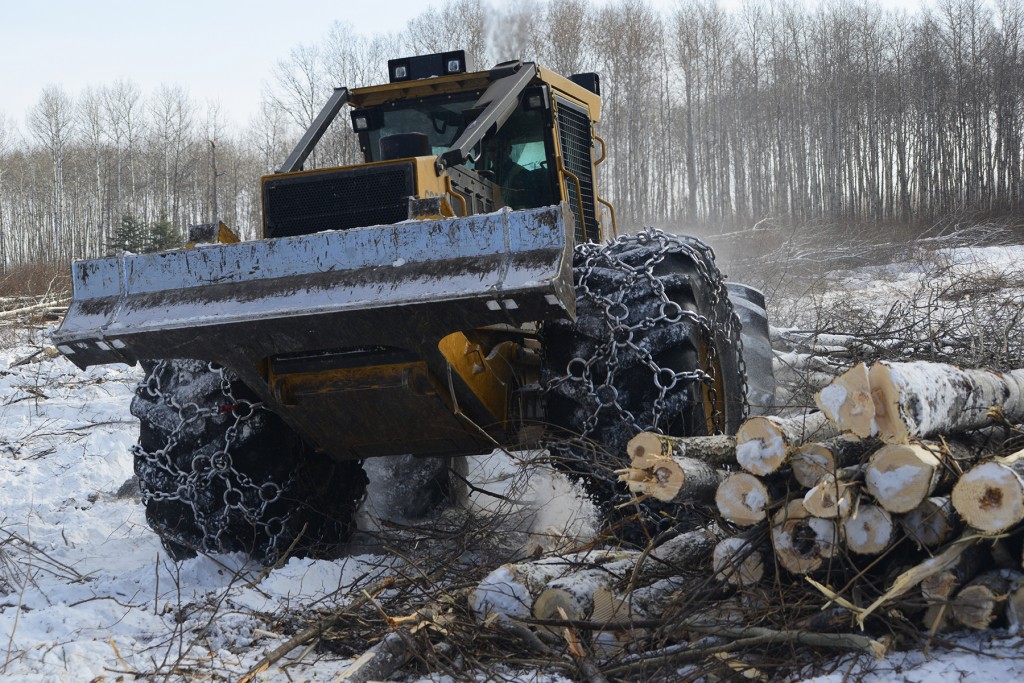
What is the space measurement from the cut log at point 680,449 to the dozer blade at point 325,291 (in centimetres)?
55

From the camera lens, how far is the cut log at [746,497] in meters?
3.27

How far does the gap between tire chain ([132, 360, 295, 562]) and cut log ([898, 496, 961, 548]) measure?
2901 millimetres

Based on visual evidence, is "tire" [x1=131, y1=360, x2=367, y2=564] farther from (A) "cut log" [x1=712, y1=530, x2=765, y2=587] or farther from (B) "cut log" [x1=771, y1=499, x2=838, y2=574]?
(B) "cut log" [x1=771, y1=499, x2=838, y2=574]

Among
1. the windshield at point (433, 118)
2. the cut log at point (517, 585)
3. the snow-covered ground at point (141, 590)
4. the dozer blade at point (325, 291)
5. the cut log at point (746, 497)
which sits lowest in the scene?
the snow-covered ground at point (141, 590)

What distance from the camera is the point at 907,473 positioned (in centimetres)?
296

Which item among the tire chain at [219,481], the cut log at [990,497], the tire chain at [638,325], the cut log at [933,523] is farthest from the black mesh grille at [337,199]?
the cut log at [990,497]

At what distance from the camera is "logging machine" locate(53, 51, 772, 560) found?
3768 millimetres

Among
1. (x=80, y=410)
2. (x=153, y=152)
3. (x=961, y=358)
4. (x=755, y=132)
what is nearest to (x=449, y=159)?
(x=961, y=358)

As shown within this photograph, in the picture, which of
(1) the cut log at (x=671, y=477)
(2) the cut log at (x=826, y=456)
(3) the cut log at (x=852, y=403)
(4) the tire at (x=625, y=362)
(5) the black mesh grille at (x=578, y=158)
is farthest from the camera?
(5) the black mesh grille at (x=578, y=158)

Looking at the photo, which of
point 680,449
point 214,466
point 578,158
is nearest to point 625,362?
point 680,449

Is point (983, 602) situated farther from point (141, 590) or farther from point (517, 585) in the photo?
point (141, 590)

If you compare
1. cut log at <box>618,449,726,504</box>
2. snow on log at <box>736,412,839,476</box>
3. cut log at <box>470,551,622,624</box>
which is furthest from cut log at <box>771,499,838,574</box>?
cut log at <box>470,551,622,624</box>

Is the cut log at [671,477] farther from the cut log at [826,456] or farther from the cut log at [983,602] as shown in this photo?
the cut log at [983,602]

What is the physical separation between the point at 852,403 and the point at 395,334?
5.57 feet
